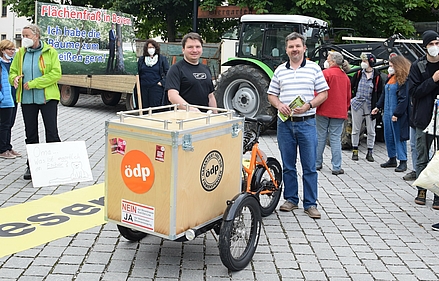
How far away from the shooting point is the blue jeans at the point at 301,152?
6.05m

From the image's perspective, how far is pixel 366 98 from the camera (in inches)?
380

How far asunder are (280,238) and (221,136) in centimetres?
143

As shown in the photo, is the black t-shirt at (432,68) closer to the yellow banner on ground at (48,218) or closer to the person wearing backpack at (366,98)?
the person wearing backpack at (366,98)

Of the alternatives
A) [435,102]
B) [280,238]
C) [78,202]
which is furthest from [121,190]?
[435,102]

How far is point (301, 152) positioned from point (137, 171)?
7.72ft

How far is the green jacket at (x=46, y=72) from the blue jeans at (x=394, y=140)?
5131 millimetres

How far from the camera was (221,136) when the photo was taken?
4609 millimetres

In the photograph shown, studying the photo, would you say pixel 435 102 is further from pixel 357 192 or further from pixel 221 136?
pixel 221 136

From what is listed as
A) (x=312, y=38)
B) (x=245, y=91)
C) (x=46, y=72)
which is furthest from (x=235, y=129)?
(x=312, y=38)

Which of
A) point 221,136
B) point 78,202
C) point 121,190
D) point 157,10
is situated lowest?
point 78,202

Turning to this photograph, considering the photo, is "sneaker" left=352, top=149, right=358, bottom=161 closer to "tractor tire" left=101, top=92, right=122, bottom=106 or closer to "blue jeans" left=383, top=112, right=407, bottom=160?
"blue jeans" left=383, top=112, right=407, bottom=160

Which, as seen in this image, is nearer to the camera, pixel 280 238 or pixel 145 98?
pixel 280 238

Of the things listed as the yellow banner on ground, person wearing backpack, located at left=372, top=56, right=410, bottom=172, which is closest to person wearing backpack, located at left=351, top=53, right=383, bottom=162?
person wearing backpack, located at left=372, top=56, right=410, bottom=172

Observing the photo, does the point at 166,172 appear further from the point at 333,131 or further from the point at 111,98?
the point at 111,98
